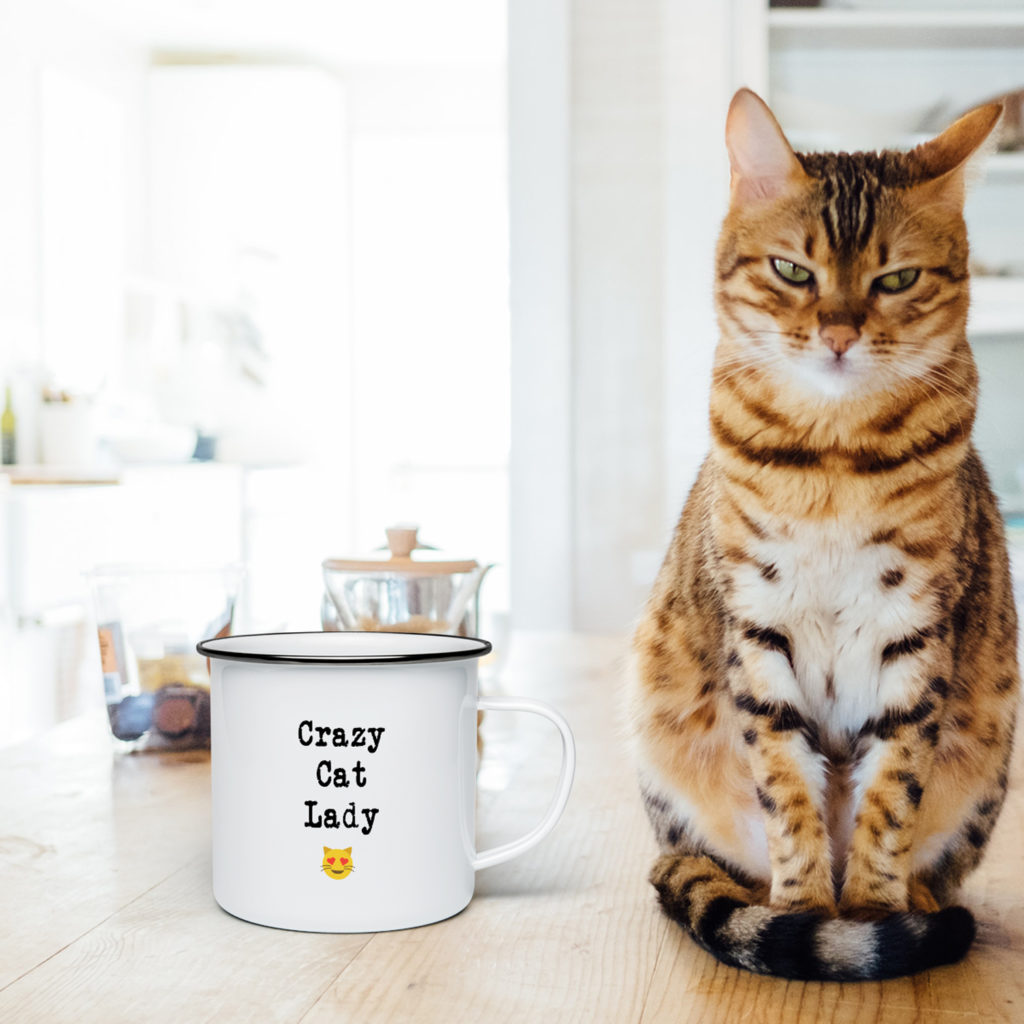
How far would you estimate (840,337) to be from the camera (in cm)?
52

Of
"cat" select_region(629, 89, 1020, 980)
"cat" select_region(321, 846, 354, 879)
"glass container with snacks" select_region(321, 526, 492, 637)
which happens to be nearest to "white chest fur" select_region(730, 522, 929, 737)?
"cat" select_region(629, 89, 1020, 980)

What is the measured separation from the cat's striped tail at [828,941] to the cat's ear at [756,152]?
329mm

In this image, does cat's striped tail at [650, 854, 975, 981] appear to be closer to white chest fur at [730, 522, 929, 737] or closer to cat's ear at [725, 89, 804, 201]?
white chest fur at [730, 522, 929, 737]

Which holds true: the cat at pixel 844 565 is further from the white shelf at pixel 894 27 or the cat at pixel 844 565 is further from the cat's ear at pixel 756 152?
the white shelf at pixel 894 27

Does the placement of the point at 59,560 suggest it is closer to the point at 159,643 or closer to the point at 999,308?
the point at 999,308

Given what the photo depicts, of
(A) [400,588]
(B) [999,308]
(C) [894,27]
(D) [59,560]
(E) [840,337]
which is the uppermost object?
(C) [894,27]

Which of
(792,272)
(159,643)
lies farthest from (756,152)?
(159,643)

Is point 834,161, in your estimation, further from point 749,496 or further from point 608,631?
point 608,631

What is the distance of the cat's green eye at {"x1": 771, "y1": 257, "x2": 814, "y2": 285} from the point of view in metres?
0.55

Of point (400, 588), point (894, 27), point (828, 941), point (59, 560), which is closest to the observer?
point (828, 941)

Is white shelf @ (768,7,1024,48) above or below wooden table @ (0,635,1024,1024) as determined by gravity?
above

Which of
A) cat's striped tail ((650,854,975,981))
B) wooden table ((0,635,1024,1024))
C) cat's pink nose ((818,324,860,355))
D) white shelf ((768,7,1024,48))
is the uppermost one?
white shelf ((768,7,1024,48))

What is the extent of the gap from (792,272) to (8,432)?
4.63 meters

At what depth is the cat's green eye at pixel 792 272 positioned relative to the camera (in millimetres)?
554
